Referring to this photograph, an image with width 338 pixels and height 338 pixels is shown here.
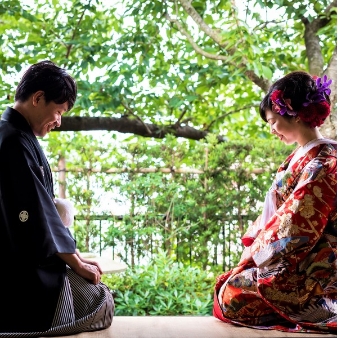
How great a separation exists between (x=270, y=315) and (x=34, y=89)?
1.15 meters

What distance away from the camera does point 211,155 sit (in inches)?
181

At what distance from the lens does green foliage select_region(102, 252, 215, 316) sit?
155 inches

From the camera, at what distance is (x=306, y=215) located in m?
2.09

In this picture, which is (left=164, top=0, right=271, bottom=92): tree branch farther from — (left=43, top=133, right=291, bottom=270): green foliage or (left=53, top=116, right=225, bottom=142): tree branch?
(left=53, top=116, right=225, bottom=142): tree branch

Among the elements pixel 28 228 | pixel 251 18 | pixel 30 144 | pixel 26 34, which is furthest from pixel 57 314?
pixel 26 34

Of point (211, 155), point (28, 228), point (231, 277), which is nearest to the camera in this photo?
point (28, 228)

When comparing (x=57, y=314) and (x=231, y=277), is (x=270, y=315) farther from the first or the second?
(x=57, y=314)

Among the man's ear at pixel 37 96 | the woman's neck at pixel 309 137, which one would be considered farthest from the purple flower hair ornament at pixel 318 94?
the man's ear at pixel 37 96

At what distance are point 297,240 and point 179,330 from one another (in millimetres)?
522

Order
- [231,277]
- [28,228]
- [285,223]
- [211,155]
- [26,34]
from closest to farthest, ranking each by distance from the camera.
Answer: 1. [28,228]
2. [285,223]
3. [231,277]
4. [211,155]
5. [26,34]

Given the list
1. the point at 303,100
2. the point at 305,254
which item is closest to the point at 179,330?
the point at 305,254

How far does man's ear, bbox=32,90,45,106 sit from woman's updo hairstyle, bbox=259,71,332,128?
2.66 ft

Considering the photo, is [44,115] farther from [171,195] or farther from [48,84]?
[171,195]

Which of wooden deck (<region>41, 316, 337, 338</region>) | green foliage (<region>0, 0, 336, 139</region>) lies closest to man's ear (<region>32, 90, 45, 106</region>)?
wooden deck (<region>41, 316, 337, 338</region>)
